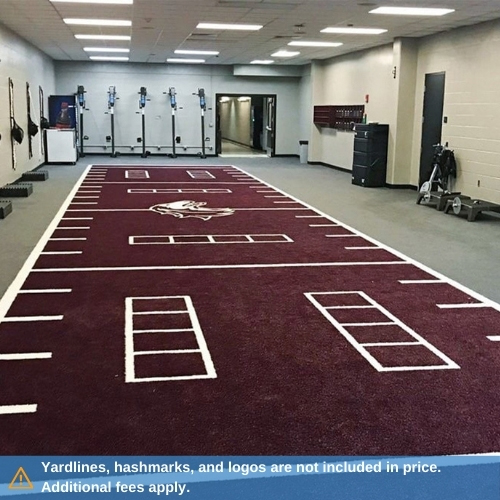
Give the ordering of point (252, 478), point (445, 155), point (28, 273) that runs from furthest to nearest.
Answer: point (445, 155), point (28, 273), point (252, 478)

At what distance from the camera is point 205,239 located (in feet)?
23.7

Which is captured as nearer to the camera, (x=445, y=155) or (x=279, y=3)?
Answer: (x=279, y=3)

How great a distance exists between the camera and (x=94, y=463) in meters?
2.69

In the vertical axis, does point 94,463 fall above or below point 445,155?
below

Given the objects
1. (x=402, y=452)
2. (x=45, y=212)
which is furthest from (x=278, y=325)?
(x=45, y=212)

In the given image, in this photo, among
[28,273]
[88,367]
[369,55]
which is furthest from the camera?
[369,55]

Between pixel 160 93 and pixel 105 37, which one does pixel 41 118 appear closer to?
pixel 105 37

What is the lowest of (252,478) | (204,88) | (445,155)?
(252,478)

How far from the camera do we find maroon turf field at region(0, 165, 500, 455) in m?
2.96

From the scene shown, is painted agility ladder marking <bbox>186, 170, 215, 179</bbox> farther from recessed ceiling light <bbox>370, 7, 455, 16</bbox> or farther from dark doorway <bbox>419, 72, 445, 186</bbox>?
recessed ceiling light <bbox>370, 7, 455, 16</bbox>

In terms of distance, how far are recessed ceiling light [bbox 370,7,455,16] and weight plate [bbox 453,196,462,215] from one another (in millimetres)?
2683

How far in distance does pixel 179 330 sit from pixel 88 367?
78 centimetres

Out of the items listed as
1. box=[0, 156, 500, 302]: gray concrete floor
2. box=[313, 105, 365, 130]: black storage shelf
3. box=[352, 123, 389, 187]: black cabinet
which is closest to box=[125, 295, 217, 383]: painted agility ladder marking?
box=[0, 156, 500, 302]: gray concrete floor

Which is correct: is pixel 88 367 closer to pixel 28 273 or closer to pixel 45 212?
pixel 28 273
